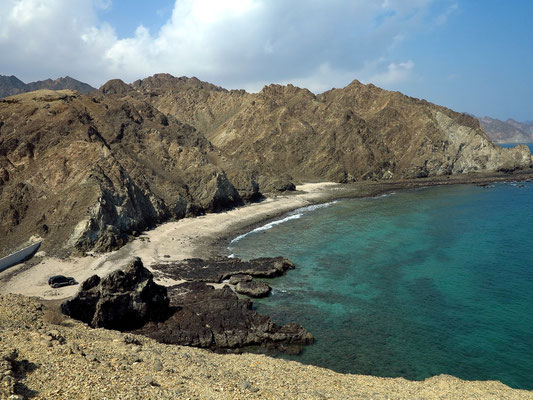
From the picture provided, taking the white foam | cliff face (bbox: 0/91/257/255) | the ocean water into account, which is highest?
cliff face (bbox: 0/91/257/255)

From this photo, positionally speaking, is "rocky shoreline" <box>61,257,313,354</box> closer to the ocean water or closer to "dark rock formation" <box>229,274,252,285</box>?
the ocean water

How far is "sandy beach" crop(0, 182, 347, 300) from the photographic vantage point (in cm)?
3868

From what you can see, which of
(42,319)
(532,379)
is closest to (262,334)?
(42,319)

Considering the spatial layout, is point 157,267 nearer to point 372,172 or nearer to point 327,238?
point 327,238

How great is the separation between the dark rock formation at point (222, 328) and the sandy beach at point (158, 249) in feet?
30.2

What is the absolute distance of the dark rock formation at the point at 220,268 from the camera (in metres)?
43.1

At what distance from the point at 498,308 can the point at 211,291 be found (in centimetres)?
2685

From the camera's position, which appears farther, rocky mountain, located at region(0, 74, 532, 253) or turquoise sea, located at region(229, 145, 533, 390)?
rocky mountain, located at region(0, 74, 532, 253)

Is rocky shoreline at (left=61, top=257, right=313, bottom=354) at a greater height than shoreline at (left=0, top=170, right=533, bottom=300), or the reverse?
shoreline at (left=0, top=170, right=533, bottom=300)

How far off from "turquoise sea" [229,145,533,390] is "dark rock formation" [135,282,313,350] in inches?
92.3

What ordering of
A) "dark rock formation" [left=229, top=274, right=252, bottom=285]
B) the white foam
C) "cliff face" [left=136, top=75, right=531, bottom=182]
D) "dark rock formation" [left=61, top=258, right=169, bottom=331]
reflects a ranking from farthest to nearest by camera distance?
"cliff face" [left=136, top=75, right=531, bottom=182] < the white foam < "dark rock formation" [left=229, top=274, right=252, bottom=285] < "dark rock formation" [left=61, top=258, right=169, bottom=331]

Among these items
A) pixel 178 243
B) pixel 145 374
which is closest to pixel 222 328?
pixel 145 374

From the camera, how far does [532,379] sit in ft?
83.8

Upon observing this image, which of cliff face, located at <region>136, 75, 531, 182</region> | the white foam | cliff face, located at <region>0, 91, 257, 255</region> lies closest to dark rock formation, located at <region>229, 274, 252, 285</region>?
the white foam
